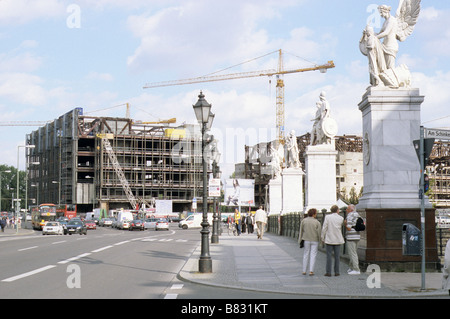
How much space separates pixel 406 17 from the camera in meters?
16.3

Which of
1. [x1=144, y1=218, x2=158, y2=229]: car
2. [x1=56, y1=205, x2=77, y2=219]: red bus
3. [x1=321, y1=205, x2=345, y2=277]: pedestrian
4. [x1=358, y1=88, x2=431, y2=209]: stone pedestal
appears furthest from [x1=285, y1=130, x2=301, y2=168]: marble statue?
[x1=56, y1=205, x2=77, y2=219]: red bus

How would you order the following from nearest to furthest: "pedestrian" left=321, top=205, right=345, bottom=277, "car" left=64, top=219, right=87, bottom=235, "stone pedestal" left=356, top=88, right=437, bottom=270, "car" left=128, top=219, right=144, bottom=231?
"pedestrian" left=321, top=205, right=345, bottom=277 < "stone pedestal" left=356, top=88, right=437, bottom=270 < "car" left=64, top=219, right=87, bottom=235 < "car" left=128, top=219, right=144, bottom=231

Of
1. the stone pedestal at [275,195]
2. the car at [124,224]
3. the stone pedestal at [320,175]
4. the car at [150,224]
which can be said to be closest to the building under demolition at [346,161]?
the car at [150,224]

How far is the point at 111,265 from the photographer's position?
18109 mm

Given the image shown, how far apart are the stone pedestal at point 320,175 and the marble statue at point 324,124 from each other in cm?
54

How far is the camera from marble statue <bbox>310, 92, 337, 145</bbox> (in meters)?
25.0

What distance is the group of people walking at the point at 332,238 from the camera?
1406 centimetres

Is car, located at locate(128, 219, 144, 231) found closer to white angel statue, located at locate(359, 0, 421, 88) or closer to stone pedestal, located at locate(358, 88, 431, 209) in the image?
white angel statue, located at locate(359, 0, 421, 88)

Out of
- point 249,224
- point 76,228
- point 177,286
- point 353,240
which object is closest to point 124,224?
point 76,228

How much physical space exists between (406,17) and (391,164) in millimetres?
4352

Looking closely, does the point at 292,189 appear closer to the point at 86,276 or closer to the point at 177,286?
the point at 86,276

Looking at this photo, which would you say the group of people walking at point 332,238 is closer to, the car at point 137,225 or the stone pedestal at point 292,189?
the stone pedestal at point 292,189

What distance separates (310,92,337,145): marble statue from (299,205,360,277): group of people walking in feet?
35.2
